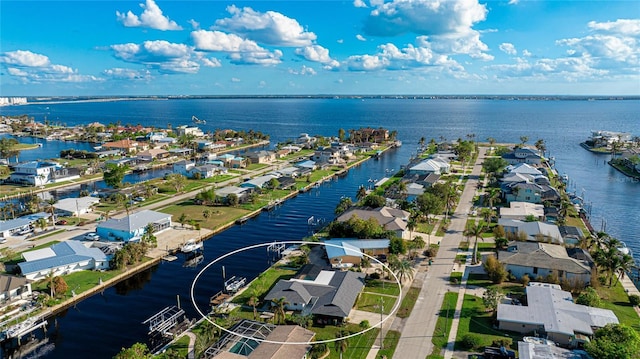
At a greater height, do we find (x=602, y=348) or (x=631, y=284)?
(x=602, y=348)

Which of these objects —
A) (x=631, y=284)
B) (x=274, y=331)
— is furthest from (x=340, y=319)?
(x=631, y=284)

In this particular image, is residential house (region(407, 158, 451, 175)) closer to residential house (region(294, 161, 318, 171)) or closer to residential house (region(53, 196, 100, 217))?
residential house (region(294, 161, 318, 171))

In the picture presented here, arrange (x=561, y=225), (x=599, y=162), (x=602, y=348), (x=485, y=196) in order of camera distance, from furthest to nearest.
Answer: (x=599, y=162), (x=485, y=196), (x=561, y=225), (x=602, y=348)

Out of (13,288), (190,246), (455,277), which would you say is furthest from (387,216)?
(13,288)

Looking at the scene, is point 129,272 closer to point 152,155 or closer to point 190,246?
point 190,246

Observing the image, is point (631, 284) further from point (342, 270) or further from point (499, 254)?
point (342, 270)

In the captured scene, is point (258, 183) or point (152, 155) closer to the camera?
point (258, 183)

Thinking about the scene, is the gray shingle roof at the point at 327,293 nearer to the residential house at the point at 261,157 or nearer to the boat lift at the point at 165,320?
the boat lift at the point at 165,320
